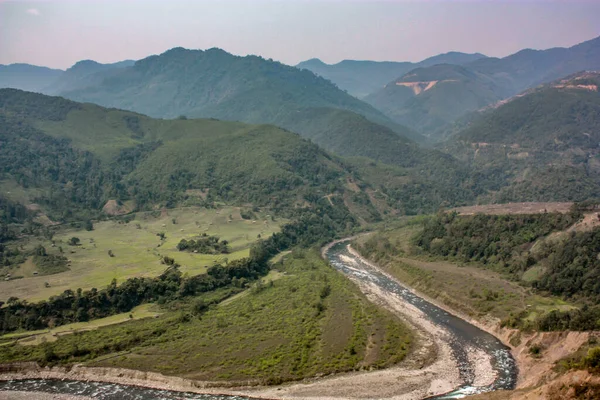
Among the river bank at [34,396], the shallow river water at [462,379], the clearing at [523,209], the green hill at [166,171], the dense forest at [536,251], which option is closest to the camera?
the shallow river water at [462,379]

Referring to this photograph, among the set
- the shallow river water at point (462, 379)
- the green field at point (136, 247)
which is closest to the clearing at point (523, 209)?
the shallow river water at point (462, 379)

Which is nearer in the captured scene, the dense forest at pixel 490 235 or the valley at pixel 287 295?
the valley at pixel 287 295

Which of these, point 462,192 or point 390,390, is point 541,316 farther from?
point 462,192

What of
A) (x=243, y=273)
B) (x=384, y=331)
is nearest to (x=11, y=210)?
(x=243, y=273)

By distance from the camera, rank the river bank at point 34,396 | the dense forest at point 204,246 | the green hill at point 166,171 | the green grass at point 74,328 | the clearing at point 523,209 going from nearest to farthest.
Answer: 1. the river bank at point 34,396
2. the green grass at point 74,328
3. the clearing at point 523,209
4. the dense forest at point 204,246
5. the green hill at point 166,171

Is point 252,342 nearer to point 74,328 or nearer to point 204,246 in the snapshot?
point 74,328

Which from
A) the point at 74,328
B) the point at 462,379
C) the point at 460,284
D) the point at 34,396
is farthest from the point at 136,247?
the point at 462,379

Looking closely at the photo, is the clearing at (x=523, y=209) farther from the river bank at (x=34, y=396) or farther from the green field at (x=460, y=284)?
the river bank at (x=34, y=396)

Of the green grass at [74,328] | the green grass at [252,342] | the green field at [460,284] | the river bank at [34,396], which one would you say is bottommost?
the river bank at [34,396]

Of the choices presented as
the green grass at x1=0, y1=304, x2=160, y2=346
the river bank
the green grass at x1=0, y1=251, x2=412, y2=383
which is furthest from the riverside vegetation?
the river bank
